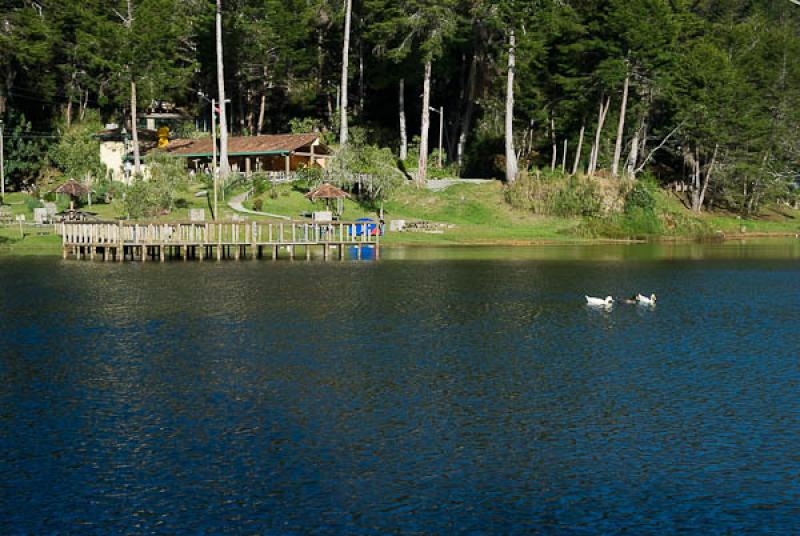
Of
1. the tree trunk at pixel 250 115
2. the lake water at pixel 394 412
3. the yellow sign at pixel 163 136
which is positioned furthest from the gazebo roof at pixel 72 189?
the tree trunk at pixel 250 115

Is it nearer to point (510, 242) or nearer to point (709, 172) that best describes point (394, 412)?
point (510, 242)

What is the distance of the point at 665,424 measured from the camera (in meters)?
22.2

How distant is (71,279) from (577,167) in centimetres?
6180

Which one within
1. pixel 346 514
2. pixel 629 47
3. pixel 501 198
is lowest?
pixel 346 514

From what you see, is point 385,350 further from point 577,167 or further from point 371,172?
point 577,167

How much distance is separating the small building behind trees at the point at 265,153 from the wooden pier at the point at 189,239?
2602 cm

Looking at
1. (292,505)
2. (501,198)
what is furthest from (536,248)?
(292,505)

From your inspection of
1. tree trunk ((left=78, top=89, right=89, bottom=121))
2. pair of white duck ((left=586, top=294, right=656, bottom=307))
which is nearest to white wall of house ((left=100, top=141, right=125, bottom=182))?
tree trunk ((left=78, top=89, right=89, bottom=121))

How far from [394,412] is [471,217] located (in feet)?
198

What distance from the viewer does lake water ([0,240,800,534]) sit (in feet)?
54.6

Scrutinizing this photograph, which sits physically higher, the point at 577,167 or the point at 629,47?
the point at 629,47

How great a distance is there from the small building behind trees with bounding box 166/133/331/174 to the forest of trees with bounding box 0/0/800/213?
565cm

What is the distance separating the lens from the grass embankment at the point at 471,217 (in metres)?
77.0

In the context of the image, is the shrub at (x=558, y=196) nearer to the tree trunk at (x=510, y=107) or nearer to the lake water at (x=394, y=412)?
the tree trunk at (x=510, y=107)
